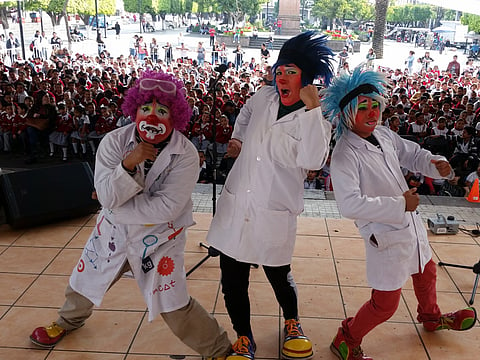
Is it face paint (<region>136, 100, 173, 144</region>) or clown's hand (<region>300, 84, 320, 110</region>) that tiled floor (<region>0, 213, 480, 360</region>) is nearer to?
face paint (<region>136, 100, 173, 144</region>)

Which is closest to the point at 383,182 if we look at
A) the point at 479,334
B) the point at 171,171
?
the point at 171,171

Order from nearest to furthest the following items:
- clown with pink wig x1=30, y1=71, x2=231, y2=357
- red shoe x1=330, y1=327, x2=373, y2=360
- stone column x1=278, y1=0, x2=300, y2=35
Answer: clown with pink wig x1=30, y1=71, x2=231, y2=357 < red shoe x1=330, y1=327, x2=373, y2=360 < stone column x1=278, y1=0, x2=300, y2=35

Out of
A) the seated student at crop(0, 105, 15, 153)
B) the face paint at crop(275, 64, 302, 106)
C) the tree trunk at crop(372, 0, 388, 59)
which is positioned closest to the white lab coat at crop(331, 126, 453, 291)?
the face paint at crop(275, 64, 302, 106)

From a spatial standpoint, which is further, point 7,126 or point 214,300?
point 7,126

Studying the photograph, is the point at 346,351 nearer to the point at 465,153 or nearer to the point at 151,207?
the point at 151,207

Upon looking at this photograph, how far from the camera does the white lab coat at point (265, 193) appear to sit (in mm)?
2154

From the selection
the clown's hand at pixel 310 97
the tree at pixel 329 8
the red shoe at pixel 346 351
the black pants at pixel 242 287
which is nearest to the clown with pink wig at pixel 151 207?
the black pants at pixel 242 287

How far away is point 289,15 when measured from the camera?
23234 millimetres

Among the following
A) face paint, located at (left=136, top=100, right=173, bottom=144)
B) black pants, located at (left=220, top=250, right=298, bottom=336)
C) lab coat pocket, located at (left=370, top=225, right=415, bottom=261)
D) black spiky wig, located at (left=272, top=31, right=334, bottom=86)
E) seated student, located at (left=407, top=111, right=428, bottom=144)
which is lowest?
seated student, located at (left=407, top=111, right=428, bottom=144)

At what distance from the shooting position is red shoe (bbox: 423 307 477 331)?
104 inches

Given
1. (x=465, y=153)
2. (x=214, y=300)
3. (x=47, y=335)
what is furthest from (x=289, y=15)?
(x=47, y=335)

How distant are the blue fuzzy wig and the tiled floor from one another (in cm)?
128

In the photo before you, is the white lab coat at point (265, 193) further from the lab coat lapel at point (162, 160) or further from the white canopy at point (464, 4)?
the white canopy at point (464, 4)

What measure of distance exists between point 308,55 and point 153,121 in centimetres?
75
